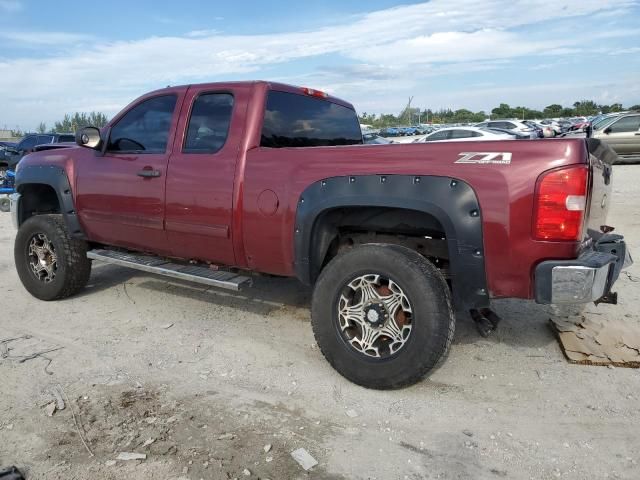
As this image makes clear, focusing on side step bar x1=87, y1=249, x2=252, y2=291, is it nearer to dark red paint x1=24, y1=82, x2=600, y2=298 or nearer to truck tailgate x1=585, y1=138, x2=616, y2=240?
dark red paint x1=24, y1=82, x2=600, y2=298

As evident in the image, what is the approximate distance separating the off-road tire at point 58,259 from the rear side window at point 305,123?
2.33 metres

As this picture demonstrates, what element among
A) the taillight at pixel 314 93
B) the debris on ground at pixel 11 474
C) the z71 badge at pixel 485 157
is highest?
the taillight at pixel 314 93

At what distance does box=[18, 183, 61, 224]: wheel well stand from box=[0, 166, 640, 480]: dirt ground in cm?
124

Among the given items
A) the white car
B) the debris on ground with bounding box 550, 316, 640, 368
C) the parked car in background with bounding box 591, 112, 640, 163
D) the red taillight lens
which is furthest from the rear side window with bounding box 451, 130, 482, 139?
the red taillight lens

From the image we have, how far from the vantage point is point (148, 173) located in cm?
425

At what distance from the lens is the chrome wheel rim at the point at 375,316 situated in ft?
10.6

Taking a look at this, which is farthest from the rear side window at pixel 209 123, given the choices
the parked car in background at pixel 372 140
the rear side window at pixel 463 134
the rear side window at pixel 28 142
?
the rear side window at pixel 463 134

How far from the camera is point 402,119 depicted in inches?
3423

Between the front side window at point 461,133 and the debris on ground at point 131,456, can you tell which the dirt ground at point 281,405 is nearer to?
the debris on ground at point 131,456

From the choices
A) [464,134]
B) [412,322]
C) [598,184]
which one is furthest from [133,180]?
[464,134]

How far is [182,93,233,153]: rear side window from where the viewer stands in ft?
13.1

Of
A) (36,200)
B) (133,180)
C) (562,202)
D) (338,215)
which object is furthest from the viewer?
(36,200)

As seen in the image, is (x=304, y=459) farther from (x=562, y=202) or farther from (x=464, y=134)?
(x=464, y=134)

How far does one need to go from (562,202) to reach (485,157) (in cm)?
45
